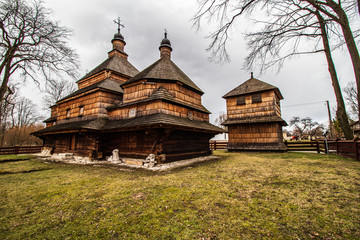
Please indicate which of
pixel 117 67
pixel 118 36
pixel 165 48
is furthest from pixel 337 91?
pixel 118 36

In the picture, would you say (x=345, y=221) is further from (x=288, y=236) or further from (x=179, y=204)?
(x=179, y=204)

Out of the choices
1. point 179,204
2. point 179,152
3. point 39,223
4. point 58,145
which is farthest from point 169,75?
point 58,145

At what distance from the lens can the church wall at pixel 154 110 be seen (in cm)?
991

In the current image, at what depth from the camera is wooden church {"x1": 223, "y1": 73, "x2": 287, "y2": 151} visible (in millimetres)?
14820

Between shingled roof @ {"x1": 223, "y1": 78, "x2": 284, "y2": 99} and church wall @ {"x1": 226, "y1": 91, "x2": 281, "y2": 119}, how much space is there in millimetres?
490

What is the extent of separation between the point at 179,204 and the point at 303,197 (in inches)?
129

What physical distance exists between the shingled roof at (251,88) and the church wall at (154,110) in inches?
270

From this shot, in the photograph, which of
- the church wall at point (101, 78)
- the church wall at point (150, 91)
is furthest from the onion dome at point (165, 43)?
the church wall at point (150, 91)

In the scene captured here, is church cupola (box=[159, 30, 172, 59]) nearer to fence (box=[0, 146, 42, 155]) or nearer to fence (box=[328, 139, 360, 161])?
fence (box=[328, 139, 360, 161])

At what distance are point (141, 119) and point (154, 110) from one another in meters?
1.05

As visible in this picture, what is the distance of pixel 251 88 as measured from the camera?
1662 cm

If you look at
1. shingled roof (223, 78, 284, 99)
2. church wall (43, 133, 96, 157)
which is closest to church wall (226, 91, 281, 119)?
shingled roof (223, 78, 284, 99)

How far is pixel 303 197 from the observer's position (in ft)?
12.7

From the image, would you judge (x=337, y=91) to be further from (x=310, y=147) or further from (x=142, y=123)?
(x=142, y=123)
